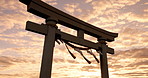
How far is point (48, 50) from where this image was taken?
2936 mm

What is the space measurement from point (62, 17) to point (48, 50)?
0.85 m

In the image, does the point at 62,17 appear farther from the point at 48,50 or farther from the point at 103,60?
the point at 103,60

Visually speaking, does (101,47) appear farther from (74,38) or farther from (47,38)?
(47,38)

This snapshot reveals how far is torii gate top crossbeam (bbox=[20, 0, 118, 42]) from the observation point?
9.65ft

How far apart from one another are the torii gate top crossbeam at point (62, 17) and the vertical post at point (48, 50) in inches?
6.8

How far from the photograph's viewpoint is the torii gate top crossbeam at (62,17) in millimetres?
2941

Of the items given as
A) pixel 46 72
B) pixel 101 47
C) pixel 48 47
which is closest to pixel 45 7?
pixel 48 47

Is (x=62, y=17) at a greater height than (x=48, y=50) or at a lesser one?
greater

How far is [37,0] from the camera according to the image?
2.96m

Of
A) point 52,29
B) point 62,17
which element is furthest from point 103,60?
point 52,29

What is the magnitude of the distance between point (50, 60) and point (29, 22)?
803 millimetres

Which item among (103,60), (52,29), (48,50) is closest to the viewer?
(48,50)

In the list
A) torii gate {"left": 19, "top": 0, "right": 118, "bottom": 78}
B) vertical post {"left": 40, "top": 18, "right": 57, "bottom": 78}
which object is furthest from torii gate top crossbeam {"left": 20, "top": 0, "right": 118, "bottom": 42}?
vertical post {"left": 40, "top": 18, "right": 57, "bottom": 78}

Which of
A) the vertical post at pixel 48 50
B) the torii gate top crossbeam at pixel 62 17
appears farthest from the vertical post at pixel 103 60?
the vertical post at pixel 48 50
